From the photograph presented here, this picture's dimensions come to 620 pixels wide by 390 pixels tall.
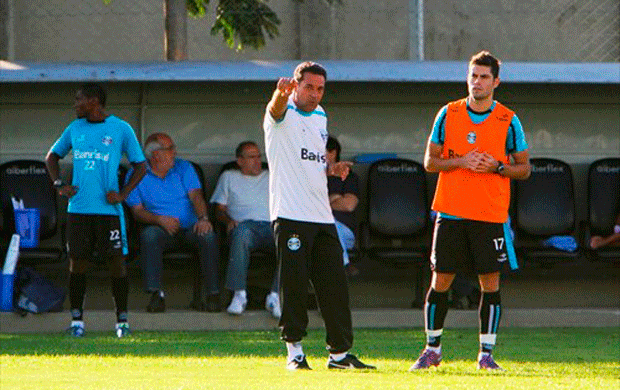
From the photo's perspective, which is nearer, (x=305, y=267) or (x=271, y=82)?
(x=305, y=267)

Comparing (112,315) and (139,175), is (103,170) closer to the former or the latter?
(139,175)

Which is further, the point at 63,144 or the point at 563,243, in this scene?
the point at 563,243

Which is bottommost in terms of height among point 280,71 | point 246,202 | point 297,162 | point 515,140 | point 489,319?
point 489,319

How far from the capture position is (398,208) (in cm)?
1407

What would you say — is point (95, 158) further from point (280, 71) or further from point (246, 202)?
point (280, 71)

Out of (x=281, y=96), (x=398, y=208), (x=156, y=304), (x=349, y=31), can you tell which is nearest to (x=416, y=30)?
(x=349, y=31)

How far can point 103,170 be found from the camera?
11914 mm

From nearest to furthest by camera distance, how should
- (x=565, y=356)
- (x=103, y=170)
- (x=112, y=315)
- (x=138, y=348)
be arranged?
(x=565, y=356), (x=138, y=348), (x=103, y=170), (x=112, y=315)

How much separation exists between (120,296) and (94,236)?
53cm

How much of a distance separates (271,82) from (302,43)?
1.54 ft

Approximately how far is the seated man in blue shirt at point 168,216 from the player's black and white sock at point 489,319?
172 inches

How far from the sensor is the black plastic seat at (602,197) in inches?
561

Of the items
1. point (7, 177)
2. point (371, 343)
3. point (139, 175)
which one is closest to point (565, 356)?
point (371, 343)

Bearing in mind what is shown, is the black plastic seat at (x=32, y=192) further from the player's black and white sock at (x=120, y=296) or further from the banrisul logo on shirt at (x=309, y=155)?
the banrisul logo on shirt at (x=309, y=155)
